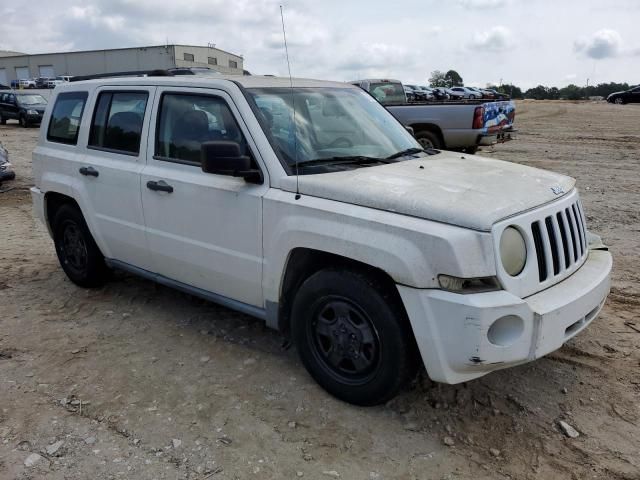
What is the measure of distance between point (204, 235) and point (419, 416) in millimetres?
1806

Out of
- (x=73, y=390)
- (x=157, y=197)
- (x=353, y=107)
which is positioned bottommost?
(x=73, y=390)

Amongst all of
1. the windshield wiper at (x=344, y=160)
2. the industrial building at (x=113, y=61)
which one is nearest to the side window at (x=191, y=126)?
the windshield wiper at (x=344, y=160)

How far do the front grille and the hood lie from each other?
0.38 feet

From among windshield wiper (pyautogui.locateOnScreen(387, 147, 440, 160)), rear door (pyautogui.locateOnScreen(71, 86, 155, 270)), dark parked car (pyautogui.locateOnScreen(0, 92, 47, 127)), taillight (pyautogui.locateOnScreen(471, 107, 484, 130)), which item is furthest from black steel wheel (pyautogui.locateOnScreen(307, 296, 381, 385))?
dark parked car (pyautogui.locateOnScreen(0, 92, 47, 127))

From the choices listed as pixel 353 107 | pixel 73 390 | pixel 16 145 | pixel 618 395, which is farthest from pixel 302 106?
pixel 16 145

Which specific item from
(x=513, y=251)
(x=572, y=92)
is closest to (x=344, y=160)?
(x=513, y=251)

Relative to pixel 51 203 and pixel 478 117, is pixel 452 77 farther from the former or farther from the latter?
pixel 51 203

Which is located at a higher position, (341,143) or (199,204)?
(341,143)

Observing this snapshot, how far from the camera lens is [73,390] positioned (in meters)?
3.57

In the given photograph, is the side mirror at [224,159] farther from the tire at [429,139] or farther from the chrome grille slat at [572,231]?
the tire at [429,139]

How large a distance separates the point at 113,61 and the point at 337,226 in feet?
236

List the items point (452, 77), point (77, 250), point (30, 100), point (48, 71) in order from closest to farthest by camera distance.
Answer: point (77, 250), point (30, 100), point (48, 71), point (452, 77)

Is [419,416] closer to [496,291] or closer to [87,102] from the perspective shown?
[496,291]

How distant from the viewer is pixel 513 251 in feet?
9.21
